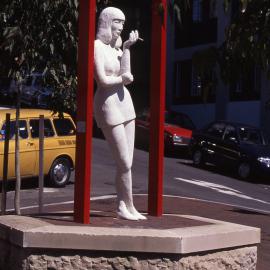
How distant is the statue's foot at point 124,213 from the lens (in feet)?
26.2

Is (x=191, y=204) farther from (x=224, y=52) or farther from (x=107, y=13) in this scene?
(x=224, y=52)

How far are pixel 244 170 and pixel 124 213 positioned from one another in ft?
48.5

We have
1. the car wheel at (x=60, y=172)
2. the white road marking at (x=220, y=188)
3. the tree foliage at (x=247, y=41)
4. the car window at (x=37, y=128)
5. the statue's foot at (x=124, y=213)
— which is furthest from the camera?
the white road marking at (x=220, y=188)

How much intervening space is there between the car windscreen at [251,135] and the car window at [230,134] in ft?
0.63

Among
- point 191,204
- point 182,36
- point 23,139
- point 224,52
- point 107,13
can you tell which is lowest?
point 191,204

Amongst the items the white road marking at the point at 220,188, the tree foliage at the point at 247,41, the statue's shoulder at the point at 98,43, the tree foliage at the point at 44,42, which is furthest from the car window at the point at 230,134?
the tree foliage at the point at 247,41

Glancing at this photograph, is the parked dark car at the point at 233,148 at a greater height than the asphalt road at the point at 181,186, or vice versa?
the parked dark car at the point at 233,148

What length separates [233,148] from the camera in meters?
22.7

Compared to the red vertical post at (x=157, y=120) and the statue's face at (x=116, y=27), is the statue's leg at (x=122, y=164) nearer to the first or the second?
the red vertical post at (x=157, y=120)

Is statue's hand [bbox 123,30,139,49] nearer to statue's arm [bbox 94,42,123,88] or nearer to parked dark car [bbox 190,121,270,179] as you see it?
statue's arm [bbox 94,42,123,88]

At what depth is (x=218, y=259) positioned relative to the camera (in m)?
7.25

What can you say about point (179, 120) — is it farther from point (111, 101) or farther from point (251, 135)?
point (111, 101)

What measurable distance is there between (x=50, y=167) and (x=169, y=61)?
19.6 meters

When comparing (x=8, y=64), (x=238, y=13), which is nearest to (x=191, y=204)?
(x=8, y=64)
